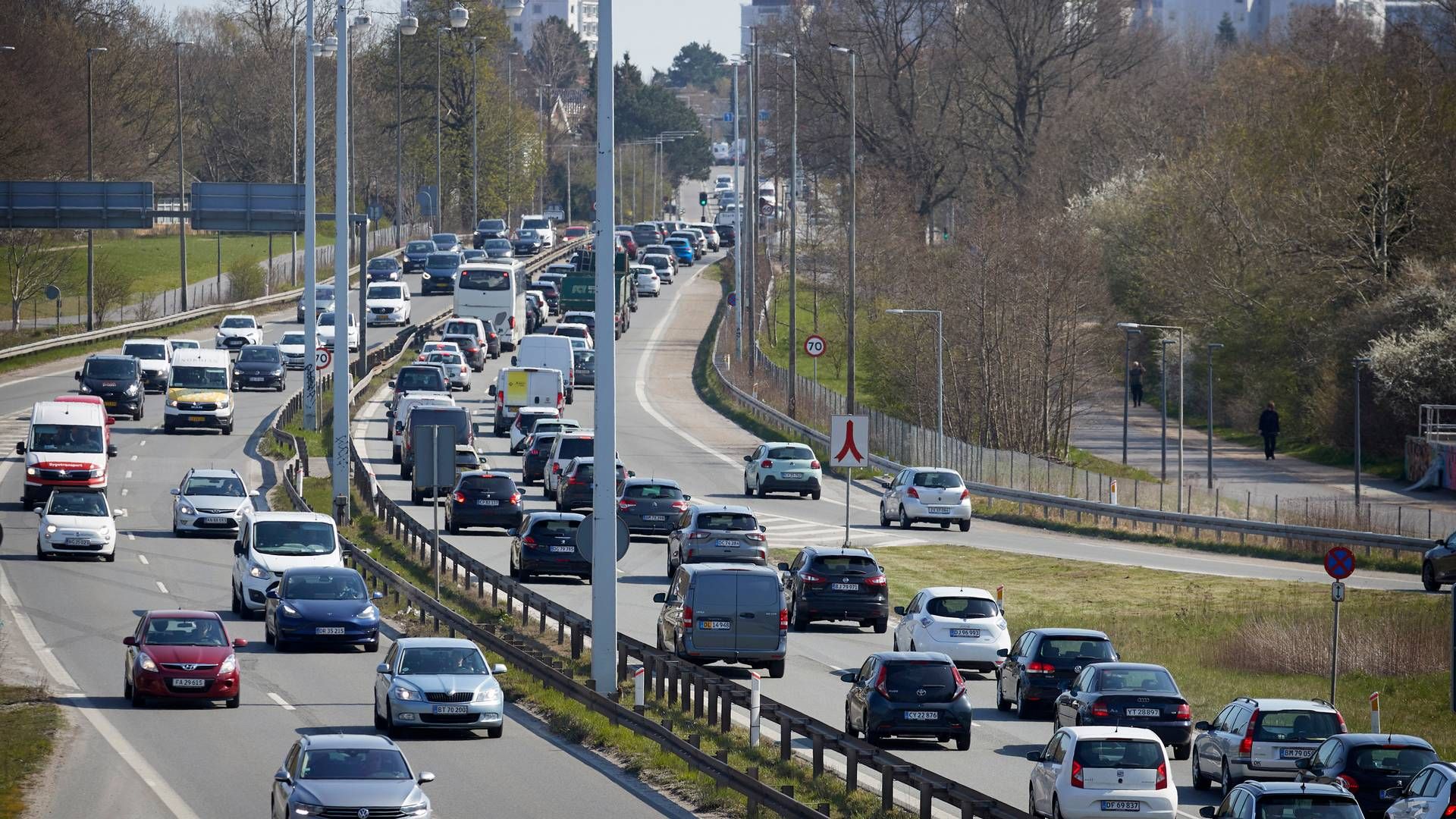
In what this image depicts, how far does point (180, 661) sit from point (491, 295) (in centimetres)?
5731

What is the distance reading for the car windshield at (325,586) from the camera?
28953 mm

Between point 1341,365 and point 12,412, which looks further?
point 1341,365

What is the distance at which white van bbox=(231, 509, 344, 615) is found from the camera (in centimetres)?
3164

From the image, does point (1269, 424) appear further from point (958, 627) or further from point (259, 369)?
point (958, 627)

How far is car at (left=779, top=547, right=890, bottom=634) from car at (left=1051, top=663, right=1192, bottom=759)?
8480 millimetres

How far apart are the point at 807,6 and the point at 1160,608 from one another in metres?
81.2

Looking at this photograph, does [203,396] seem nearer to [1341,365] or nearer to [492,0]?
[1341,365]

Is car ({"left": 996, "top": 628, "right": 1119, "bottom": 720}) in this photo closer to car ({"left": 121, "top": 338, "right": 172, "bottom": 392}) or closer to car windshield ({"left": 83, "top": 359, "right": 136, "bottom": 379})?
car windshield ({"left": 83, "top": 359, "right": 136, "bottom": 379})

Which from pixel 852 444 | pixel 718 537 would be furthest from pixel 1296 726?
pixel 852 444

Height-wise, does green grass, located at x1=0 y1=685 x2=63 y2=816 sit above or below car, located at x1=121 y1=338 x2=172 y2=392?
below

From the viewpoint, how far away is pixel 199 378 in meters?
56.2

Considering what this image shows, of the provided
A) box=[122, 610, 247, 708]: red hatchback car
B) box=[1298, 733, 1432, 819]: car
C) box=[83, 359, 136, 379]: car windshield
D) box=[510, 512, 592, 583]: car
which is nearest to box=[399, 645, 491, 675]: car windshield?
box=[122, 610, 247, 708]: red hatchback car

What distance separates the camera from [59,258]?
9450cm

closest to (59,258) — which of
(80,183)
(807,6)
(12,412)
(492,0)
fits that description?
(80,183)
